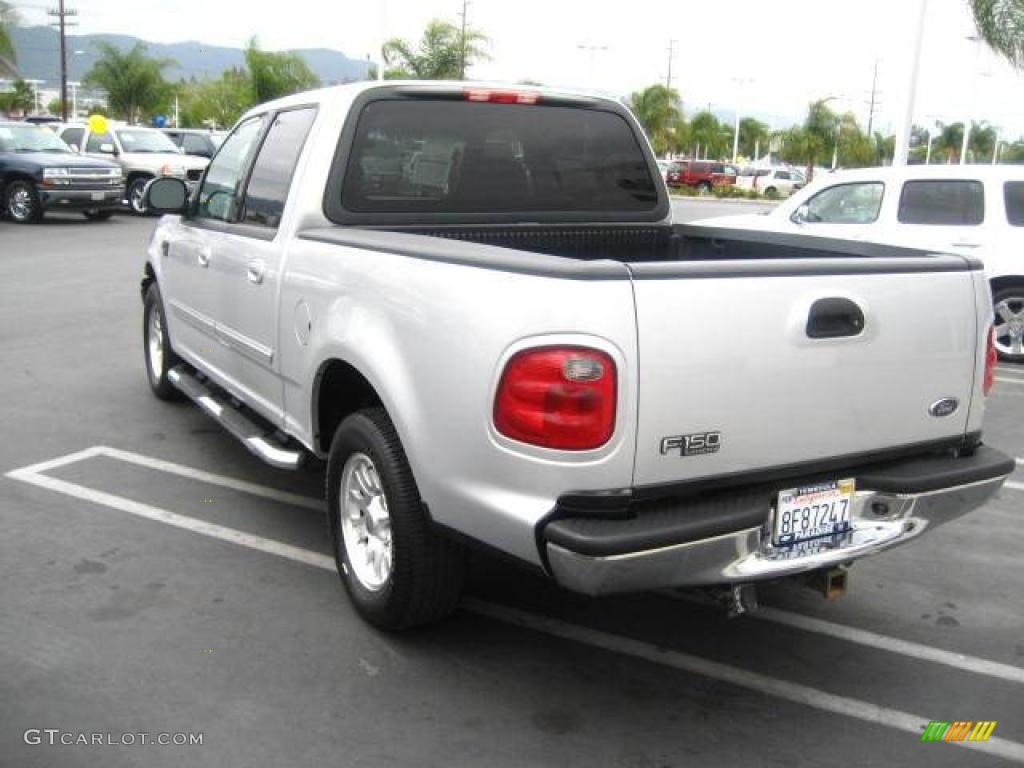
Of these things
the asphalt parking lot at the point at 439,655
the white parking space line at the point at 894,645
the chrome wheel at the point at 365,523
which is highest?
the chrome wheel at the point at 365,523

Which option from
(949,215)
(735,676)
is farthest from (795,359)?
(949,215)

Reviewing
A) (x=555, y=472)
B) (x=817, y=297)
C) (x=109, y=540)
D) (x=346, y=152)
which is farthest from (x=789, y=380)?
(x=109, y=540)

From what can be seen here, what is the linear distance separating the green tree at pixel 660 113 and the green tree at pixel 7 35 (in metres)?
28.4

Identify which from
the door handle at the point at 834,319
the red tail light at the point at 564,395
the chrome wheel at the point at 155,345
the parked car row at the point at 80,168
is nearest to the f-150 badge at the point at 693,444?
the red tail light at the point at 564,395

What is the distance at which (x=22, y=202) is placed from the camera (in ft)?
59.3

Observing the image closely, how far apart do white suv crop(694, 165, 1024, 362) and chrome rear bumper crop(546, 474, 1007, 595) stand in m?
5.68

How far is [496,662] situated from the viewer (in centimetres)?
351

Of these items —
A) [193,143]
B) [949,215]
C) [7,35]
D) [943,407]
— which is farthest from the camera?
[7,35]

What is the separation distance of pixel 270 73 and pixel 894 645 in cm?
3784

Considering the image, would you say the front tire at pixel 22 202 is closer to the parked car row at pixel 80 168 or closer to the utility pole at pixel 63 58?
the parked car row at pixel 80 168

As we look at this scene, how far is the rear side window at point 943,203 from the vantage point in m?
8.89

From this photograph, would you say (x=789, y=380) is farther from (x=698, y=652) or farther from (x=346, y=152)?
(x=346, y=152)

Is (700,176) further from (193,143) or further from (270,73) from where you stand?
(193,143)

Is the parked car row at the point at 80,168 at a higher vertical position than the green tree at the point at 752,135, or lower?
lower
